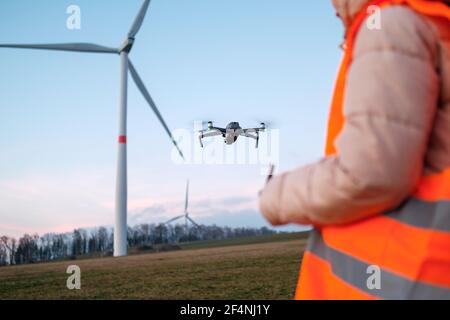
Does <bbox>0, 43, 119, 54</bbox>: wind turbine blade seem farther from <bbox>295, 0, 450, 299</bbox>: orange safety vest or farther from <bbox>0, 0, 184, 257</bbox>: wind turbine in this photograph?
<bbox>295, 0, 450, 299</bbox>: orange safety vest

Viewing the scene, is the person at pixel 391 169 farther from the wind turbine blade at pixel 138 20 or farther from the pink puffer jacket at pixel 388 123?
the wind turbine blade at pixel 138 20

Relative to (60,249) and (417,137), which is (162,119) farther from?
(60,249)

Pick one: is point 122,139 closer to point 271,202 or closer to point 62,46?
point 62,46

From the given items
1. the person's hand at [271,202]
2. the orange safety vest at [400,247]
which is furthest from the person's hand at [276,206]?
the orange safety vest at [400,247]

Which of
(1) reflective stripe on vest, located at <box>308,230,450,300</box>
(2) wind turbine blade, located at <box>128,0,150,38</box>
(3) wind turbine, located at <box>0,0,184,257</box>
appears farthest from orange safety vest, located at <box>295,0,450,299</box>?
(2) wind turbine blade, located at <box>128,0,150,38</box>

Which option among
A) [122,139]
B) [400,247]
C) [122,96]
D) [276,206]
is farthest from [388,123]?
[122,139]

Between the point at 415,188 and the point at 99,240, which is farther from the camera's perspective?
the point at 99,240
